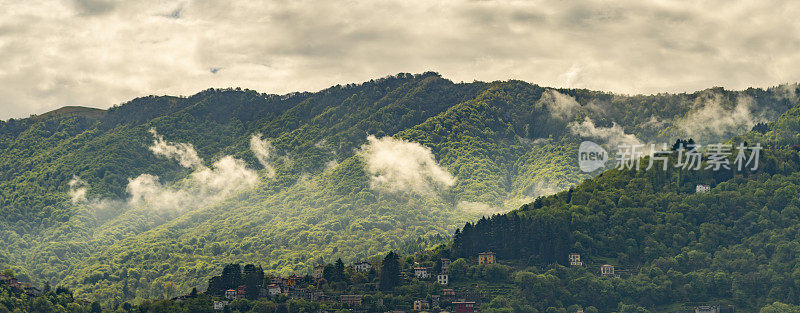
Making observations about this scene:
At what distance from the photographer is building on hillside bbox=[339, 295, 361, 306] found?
6422 inches

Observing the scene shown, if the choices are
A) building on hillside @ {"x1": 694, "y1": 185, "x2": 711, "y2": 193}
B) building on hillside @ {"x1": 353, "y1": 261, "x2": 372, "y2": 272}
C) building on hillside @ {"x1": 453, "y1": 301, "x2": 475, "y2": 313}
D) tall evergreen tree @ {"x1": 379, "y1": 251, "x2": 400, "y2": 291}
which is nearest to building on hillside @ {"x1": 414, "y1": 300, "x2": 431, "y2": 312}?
building on hillside @ {"x1": 453, "y1": 301, "x2": 475, "y2": 313}

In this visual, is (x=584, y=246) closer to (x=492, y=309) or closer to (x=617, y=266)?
(x=617, y=266)

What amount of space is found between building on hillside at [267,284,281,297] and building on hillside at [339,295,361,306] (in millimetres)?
11119

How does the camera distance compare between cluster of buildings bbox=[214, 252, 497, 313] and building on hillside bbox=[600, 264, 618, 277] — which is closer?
cluster of buildings bbox=[214, 252, 497, 313]

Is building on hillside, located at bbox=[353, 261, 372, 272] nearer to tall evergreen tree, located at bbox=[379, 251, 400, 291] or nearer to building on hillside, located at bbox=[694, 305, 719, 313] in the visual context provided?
tall evergreen tree, located at bbox=[379, 251, 400, 291]

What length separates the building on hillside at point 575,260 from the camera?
573 ft

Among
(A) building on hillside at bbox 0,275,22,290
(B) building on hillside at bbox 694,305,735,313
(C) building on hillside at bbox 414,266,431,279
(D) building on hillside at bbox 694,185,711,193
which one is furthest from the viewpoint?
(D) building on hillside at bbox 694,185,711,193

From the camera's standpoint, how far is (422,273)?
172625mm

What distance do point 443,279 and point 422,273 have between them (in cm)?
396

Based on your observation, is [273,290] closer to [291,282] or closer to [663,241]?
[291,282]

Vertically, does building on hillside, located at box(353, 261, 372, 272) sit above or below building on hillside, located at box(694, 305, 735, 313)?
above

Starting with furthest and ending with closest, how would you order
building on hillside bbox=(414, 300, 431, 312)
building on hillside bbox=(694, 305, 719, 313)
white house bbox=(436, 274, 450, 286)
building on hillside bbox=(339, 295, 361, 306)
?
white house bbox=(436, 274, 450, 286), building on hillside bbox=(339, 295, 361, 306), building on hillside bbox=(694, 305, 719, 313), building on hillside bbox=(414, 300, 431, 312)

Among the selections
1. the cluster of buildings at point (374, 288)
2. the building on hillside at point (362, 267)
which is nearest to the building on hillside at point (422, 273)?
the cluster of buildings at point (374, 288)

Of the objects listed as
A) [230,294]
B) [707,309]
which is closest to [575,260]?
[707,309]
